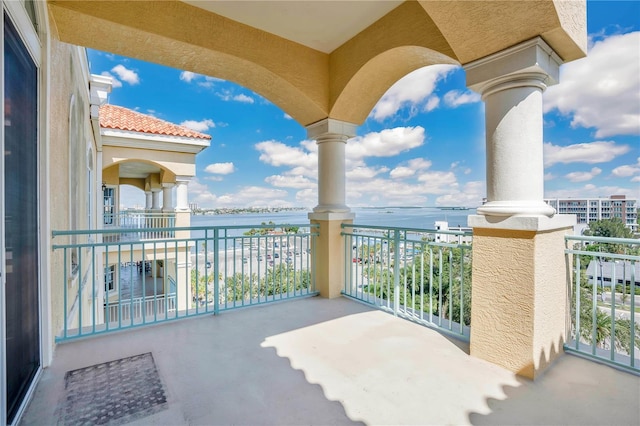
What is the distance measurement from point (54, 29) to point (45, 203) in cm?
150

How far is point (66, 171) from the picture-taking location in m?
3.18

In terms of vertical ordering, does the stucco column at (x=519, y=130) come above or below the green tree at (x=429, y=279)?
above

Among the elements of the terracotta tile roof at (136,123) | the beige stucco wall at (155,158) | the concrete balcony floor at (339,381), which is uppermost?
the terracotta tile roof at (136,123)

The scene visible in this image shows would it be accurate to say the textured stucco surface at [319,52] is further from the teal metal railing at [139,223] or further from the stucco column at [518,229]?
the teal metal railing at [139,223]

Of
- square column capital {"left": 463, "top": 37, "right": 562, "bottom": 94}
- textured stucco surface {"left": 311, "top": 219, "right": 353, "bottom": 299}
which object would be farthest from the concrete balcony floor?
square column capital {"left": 463, "top": 37, "right": 562, "bottom": 94}

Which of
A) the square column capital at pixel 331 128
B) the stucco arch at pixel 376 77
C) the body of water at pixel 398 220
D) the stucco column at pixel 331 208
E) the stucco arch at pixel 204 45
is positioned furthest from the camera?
the stucco column at pixel 331 208

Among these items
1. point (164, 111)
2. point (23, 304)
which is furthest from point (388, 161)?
point (23, 304)

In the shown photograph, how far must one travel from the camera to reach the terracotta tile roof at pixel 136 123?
24.9 feet

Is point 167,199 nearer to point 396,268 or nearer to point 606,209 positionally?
point 396,268

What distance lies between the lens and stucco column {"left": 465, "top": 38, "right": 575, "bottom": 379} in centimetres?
208

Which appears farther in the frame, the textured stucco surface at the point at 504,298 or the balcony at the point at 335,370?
the textured stucco surface at the point at 504,298

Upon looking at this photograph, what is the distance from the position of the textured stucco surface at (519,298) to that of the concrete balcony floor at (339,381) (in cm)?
13

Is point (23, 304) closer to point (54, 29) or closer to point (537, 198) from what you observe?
point (54, 29)

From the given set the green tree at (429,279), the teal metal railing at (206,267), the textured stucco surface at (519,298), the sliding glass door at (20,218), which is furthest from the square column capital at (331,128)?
the sliding glass door at (20,218)
